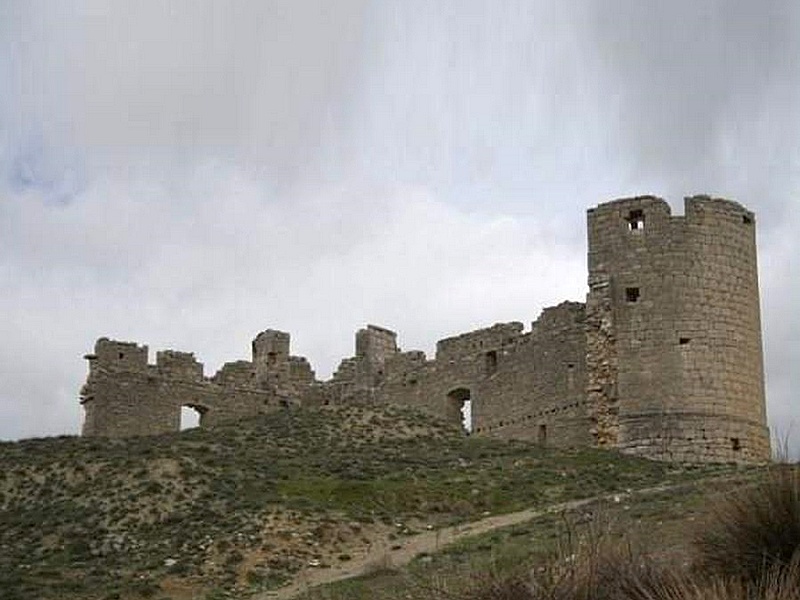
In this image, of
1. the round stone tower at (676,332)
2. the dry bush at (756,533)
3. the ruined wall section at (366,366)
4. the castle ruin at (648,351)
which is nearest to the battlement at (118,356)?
the ruined wall section at (366,366)

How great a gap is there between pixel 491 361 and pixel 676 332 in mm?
5890

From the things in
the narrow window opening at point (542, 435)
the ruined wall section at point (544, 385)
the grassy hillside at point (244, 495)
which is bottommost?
the grassy hillside at point (244, 495)

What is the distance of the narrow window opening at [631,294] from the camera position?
27906 millimetres

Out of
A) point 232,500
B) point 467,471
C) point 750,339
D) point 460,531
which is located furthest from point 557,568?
point 750,339

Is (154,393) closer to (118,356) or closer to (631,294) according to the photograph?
(118,356)

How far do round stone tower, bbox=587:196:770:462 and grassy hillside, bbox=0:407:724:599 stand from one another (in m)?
1.59

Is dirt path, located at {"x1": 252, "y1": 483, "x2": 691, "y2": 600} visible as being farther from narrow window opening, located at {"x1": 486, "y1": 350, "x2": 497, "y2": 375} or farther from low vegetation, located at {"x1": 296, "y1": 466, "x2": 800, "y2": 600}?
narrow window opening, located at {"x1": 486, "y1": 350, "x2": 497, "y2": 375}

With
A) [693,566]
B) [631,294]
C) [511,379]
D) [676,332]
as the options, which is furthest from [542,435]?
[693,566]

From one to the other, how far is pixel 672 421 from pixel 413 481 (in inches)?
267

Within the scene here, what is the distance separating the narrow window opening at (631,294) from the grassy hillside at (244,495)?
3.59m

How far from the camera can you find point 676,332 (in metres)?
27.3

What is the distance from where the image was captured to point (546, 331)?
29.7 metres

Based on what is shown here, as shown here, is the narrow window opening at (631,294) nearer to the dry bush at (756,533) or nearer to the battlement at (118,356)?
the battlement at (118,356)

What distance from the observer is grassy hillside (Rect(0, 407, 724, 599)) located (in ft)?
59.7
